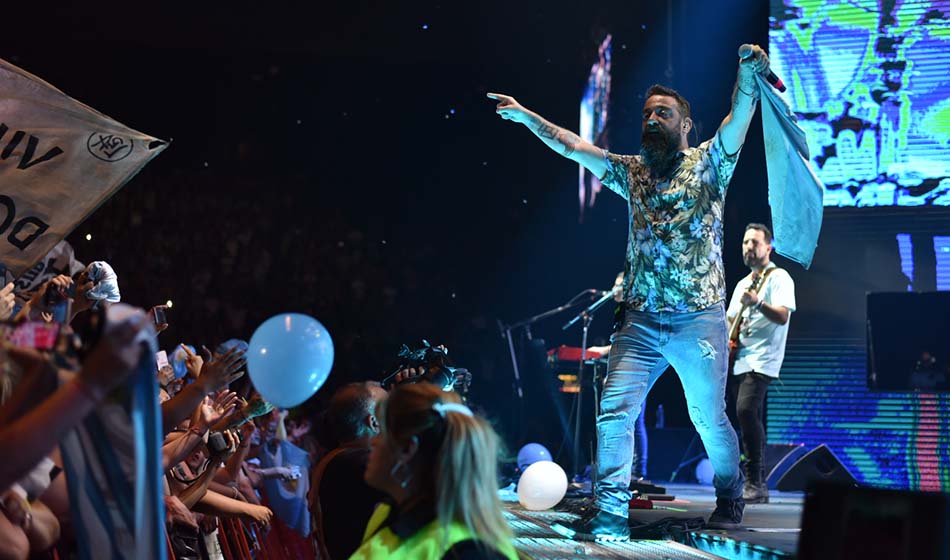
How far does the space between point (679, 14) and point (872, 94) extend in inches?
92.5

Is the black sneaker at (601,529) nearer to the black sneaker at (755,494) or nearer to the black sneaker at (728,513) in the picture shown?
→ the black sneaker at (728,513)

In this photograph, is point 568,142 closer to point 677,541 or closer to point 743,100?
point 743,100

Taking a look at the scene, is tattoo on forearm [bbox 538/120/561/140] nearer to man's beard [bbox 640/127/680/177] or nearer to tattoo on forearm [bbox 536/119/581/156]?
tattoo on forearm [bbox 536/119/581/156]

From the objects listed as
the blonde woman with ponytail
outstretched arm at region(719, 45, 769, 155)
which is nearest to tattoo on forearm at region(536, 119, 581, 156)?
outstretched arm at region(719, 45, 769, 155)

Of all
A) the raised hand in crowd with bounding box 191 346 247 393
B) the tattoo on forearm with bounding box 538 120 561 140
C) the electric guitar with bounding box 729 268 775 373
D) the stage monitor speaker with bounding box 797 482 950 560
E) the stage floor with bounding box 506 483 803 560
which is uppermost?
the tattoo on forearm with bounding box 538 120 561 140

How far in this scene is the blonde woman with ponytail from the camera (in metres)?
2.09

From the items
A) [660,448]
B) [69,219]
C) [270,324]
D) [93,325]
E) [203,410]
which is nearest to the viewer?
[93,325]

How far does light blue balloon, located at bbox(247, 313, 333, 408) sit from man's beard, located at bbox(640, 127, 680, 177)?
6.64ft

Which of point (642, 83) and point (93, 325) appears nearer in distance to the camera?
point (93, 325)

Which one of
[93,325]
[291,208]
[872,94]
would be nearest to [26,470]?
[93,325]

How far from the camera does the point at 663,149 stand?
4508mm

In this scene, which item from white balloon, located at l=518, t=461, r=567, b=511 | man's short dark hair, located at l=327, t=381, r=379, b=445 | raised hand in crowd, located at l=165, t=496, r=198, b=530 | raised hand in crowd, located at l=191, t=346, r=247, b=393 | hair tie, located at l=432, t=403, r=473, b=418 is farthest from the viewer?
white balloon, located at l=518, t=461, r=567, b=511

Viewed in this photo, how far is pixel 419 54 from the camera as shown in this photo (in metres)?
13.4

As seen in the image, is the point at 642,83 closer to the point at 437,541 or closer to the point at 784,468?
the point at 784,468
